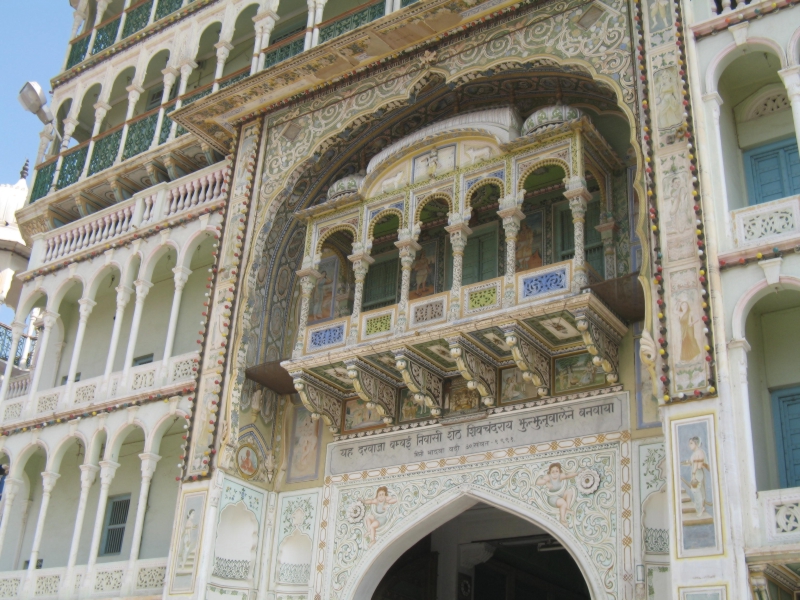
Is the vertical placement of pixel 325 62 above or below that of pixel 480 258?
above

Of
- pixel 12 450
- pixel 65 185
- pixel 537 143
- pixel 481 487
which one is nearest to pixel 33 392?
pixel 12 450

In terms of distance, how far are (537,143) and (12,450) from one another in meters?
10.4

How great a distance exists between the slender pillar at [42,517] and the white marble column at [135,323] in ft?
6.34

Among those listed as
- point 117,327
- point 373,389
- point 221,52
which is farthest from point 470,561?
point 221,52

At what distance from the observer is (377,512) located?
13203mm

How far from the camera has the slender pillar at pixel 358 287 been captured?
522 inches

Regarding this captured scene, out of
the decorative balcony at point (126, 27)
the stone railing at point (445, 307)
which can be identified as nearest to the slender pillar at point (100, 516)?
the stone railing at point (445, 307)

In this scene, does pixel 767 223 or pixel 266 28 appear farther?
pixel 266 28

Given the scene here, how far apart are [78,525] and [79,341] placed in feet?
11.0

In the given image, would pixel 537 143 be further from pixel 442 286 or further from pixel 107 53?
pixel 107 53

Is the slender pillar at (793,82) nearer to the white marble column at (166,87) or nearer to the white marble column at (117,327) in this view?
the white marble column at (117,327)

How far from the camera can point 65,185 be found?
19.1 metres

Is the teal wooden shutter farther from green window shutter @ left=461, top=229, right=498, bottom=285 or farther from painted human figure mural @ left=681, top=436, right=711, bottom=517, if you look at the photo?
green window shutter @ left=461, top=229, right=498, bottom=285

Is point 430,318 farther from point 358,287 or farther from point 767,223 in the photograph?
point 767,223
